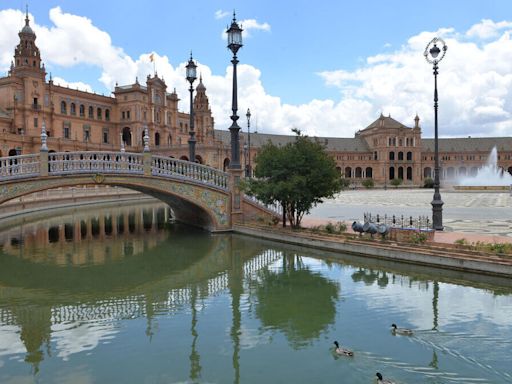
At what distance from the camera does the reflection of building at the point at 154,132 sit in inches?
2781

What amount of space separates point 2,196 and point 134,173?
224 inches

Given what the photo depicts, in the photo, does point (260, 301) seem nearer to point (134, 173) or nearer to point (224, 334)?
point (224, 334)

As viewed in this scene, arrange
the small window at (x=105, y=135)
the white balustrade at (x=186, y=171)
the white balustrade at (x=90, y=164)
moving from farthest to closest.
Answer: the small window at (x=105, y=135)
the white balustrade at (x=186, y=171)
the white balustrade at (x=90, y=164)

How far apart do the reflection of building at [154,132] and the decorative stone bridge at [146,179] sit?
66.0 feet

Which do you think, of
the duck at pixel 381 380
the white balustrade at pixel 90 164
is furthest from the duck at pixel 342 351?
the white balustrade at pixel 90 164

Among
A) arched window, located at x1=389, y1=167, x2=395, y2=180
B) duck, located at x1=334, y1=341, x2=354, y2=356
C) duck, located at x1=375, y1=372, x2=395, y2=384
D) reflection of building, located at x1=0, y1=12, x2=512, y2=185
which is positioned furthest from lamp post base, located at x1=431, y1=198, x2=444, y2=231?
arched window, located at x1=389, y1=167, x2=395, y2=180

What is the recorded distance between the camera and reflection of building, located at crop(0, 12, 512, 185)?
70625 mm

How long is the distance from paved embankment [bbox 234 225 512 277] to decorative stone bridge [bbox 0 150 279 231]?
389cm

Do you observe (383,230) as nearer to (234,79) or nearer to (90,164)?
(234,79)

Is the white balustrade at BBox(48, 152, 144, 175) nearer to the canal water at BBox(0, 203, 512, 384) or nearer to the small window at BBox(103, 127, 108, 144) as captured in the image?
the canal water at BBox(0, 203, 512, 384)

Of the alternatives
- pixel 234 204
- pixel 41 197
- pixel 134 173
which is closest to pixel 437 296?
pixel 234 204

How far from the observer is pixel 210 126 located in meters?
96.3

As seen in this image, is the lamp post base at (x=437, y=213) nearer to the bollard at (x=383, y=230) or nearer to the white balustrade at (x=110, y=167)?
the bollard at (x=383, y=230)

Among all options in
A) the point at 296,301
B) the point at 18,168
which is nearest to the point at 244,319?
the point at 296,301
